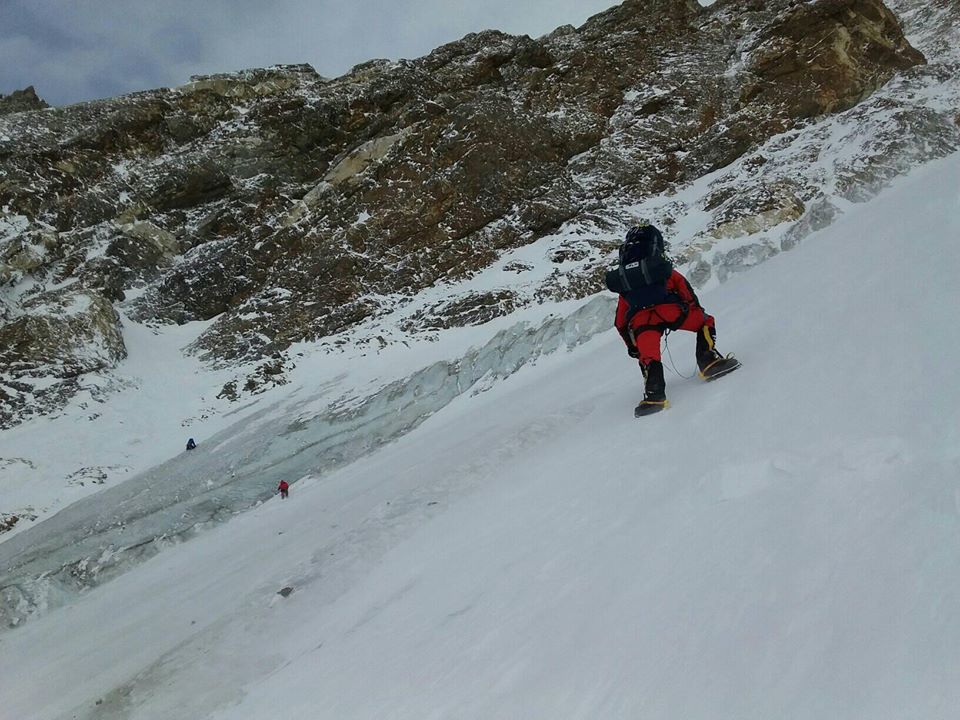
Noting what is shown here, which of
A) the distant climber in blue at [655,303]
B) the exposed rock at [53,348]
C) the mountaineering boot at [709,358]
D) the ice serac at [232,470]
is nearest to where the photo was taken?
the mountaineering boot at [709,358]

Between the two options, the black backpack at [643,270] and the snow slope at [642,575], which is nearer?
the snow slope at [642,575]

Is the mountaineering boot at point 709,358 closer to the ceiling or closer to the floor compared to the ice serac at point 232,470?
closer to the floor

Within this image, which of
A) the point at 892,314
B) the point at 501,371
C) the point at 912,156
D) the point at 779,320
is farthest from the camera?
the point at 912,156

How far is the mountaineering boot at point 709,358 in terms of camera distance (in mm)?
4723

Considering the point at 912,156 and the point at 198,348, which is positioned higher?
the point at 198,348

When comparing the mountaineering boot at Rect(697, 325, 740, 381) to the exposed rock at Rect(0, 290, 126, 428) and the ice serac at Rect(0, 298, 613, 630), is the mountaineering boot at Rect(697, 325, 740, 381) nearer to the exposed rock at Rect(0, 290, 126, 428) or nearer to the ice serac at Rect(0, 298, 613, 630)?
the ice serac at Rect(0, 298, 613, 630)

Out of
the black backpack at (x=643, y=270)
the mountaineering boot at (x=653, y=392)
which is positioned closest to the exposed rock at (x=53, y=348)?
the black backpack at (x=643, y=270)

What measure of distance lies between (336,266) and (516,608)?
2222 centimetres

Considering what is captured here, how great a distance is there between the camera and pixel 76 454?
1553 centimetres

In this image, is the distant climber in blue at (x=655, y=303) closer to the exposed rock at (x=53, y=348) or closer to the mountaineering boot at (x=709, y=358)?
the mountaineering boot at (x=709, y=358)

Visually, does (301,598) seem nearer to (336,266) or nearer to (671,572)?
(671,572)

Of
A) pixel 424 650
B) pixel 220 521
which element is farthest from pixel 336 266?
pixel 424 650

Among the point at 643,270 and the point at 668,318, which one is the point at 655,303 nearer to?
the point at 668,318

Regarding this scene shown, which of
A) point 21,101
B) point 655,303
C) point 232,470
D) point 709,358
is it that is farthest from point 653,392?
point 21,101
